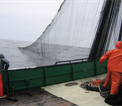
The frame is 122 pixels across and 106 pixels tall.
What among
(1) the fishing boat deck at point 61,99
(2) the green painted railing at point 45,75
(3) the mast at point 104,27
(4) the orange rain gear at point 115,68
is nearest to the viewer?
(4) the orange rain gear at point 115,68

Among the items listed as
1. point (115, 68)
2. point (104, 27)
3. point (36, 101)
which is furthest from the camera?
point (104, 27)

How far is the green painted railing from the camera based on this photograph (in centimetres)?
626

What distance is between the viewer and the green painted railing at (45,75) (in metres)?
6.26

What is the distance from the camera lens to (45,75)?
7062 mm

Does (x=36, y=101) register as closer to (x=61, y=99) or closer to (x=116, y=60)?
(x=61, y=99)

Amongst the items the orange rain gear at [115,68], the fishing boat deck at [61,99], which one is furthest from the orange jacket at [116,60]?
the fishing boat deck at [61,99]

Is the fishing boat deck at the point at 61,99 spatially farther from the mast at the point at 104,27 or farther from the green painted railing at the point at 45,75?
the mast at the point at 104,27

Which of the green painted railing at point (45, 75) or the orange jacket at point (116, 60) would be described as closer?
the orange jacket at point (116, 60)

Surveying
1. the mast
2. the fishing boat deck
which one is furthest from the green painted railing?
the mast

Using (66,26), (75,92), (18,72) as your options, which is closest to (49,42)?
(66,26)

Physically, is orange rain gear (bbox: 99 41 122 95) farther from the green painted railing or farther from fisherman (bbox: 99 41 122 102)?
the green painted railing

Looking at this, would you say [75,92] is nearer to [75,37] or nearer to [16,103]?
[16,103]

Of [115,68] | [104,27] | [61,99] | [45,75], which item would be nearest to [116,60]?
[115,68]

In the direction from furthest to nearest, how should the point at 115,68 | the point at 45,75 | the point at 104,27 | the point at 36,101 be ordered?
the point at 104,27
the point at 45,75
the point at 36,101
the point at 115,68
